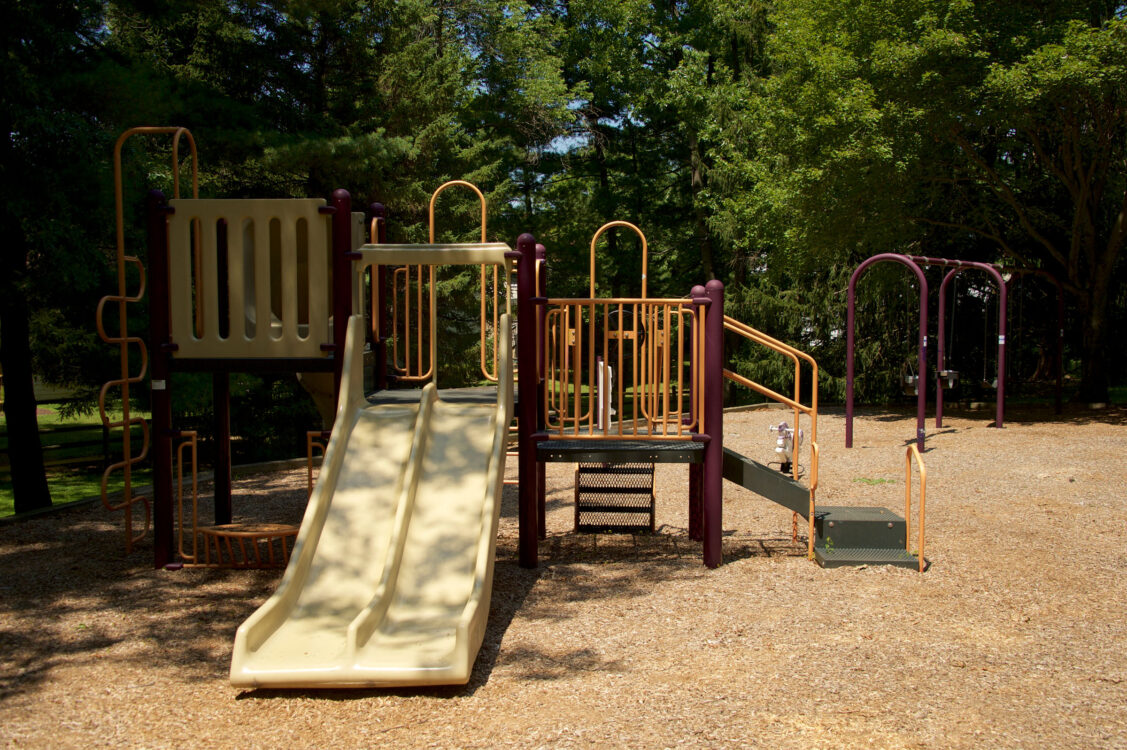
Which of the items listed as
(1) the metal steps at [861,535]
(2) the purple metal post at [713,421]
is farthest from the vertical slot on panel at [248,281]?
(1) the metal steps at [861,535]

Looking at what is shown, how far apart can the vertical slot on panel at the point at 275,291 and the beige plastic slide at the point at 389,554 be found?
28.6 inches

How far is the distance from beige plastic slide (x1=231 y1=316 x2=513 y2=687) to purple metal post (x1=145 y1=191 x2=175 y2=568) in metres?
1.54

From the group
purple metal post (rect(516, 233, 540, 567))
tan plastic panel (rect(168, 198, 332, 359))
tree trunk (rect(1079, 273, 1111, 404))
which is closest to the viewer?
purple metal post (rect(516, 233, 540, 567))

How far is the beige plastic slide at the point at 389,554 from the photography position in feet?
15.1

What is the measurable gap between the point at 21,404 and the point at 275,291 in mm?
3932

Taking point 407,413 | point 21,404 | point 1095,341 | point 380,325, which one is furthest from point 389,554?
point 1095,341

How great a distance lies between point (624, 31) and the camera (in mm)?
26500

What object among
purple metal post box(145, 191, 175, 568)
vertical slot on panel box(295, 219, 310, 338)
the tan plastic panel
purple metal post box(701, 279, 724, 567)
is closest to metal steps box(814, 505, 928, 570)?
purple metal post box(701, 279, 724, 567)

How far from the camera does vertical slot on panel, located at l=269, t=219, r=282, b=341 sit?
23.5 feet

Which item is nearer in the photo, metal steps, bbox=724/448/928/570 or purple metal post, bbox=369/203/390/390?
metal steps, bbox=724/448/928/570

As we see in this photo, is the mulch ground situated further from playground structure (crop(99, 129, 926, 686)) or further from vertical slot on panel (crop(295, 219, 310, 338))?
vertical slot on panel (crop(295, 219, 310, 338))

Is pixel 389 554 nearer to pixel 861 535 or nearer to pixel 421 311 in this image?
pixel 861 535

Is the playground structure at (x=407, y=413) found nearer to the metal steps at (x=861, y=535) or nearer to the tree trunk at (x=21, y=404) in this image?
the metal steps at (x=861, y=535)

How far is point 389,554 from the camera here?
5.51 m
